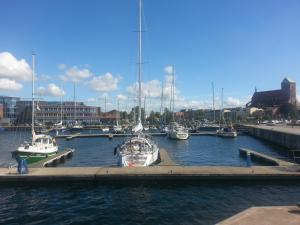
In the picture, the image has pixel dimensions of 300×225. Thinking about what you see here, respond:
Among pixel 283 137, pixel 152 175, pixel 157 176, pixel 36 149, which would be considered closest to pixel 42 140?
pixel 36 149

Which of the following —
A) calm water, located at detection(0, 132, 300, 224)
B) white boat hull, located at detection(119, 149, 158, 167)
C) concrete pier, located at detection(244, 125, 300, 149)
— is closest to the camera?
calm water, located at detection(0, 132, 300, 224)

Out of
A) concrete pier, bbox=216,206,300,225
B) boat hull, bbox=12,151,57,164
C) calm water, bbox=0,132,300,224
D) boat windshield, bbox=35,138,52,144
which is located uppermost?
boat windshield, bbox=35,138,52,144

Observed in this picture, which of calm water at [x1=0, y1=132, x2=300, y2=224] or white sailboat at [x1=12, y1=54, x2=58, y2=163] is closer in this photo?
calm water at [x1=0, y1=132, x2=300, y2=224]

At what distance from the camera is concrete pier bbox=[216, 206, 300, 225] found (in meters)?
12.9

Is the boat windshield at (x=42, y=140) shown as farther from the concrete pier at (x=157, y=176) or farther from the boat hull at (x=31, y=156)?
the concrete pier at (x=157, y=176)

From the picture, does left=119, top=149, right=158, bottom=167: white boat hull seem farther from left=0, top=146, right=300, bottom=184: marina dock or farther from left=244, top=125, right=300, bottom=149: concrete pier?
left=244, top=125, right=300, bottom=149: concrete pier

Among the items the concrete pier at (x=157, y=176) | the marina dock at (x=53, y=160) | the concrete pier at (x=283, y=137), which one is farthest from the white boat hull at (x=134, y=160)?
the concrete pier at (x=283, y=137)

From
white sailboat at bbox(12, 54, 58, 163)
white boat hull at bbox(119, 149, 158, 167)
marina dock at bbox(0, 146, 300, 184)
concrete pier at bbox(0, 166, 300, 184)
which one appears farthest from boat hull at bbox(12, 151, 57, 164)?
concrete pier at bbox(0, 166, 300, 184)

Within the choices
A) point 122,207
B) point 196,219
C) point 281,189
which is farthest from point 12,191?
point 281,189

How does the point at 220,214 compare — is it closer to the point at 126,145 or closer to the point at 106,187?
the point at 106,187

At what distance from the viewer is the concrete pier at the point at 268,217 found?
12.9 metres

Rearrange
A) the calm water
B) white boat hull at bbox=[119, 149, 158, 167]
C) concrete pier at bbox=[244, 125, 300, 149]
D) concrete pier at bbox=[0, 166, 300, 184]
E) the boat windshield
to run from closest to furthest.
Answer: the calm water, concrete pier at bbox=[0, 166, 300, 184], white boat hull at bbox=[119, 149, 158, 167], the boat windshield, concrete pier at bbox=[244, 125, 300, 149]

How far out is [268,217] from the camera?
13547 mm

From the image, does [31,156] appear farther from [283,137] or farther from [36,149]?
[283,137]
